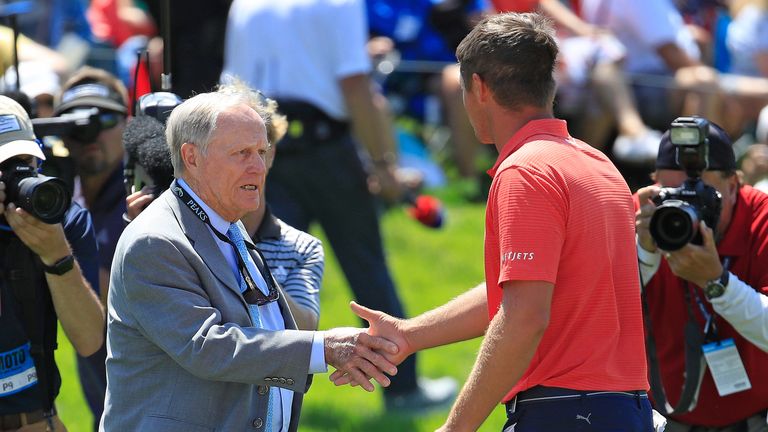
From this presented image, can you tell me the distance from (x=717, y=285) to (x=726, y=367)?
1.31 feet

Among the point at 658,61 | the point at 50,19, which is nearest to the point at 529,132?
the point at 658,61

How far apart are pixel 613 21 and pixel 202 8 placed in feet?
9.99

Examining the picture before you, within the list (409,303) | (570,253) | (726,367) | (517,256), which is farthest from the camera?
(409,303)

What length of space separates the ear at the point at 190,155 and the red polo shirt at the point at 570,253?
920 millimetres

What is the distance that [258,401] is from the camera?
13.5 feet

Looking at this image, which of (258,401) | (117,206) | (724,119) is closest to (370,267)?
(117,206)

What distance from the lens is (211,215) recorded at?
4.13m

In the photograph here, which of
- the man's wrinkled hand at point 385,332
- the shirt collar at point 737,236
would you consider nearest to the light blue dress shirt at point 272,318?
the man's wrinkled hand at point 385,332

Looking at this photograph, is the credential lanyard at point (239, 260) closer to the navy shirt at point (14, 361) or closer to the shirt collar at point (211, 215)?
the shirt collar at point (211, 215)

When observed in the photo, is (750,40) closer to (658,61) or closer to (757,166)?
(658,61)

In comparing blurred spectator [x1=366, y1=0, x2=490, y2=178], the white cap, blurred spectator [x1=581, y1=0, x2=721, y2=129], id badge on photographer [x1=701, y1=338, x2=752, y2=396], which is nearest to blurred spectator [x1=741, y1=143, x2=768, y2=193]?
blurred spectator [x1=581, y1=0, x2=721, y2=129]

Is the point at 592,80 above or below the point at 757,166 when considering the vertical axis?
below

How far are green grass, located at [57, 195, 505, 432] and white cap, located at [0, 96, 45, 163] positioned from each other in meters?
2.68

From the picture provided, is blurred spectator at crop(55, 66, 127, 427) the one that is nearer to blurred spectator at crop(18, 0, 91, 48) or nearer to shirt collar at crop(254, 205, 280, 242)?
shirt collar at crop(254, 205, 280, 242)
